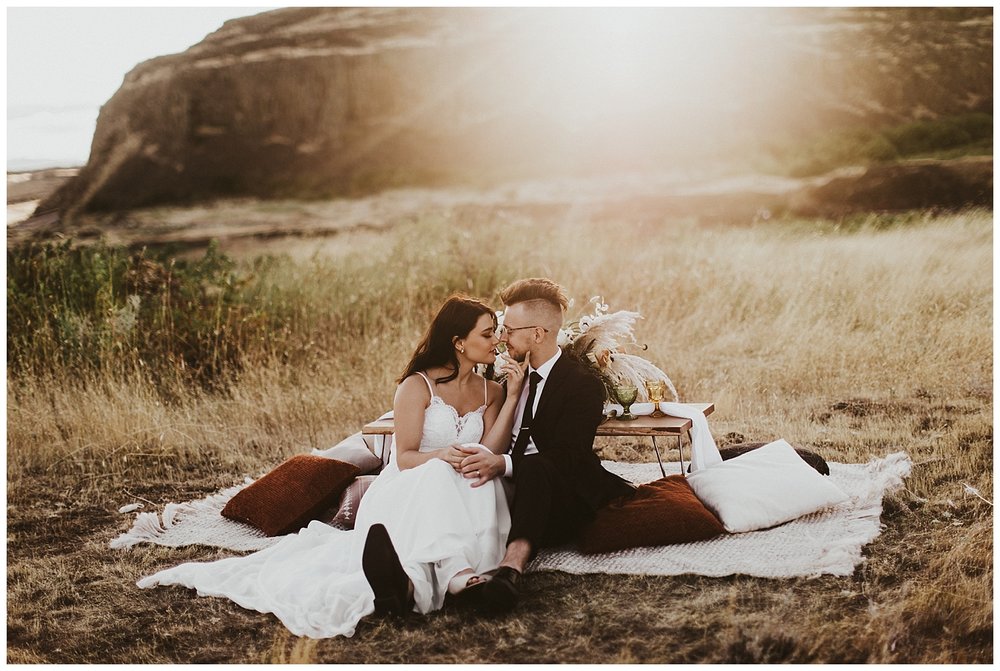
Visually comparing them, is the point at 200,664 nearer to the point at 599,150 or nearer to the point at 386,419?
the point at 386,419

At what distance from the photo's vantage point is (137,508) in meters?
4.95

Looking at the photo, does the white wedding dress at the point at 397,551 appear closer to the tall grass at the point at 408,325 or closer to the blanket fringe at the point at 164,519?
the blanket fringe at the point at 164,519

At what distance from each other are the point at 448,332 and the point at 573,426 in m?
0.63

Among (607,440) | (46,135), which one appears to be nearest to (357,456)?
(607,440)

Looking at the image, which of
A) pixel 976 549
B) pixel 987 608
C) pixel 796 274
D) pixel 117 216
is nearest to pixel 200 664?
pixel 987 608

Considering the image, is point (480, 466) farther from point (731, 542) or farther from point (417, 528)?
point (731, 542)

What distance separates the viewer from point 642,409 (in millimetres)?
4484

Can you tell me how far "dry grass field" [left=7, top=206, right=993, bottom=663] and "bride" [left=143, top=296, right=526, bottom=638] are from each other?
100mm

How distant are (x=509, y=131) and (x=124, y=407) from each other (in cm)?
674

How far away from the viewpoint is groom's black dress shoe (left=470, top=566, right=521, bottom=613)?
3377 mm

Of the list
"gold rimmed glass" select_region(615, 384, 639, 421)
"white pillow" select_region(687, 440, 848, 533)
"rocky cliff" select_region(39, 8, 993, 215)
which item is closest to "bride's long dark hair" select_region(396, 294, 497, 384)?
"gold rimmed glass" select_region(615, 384, 639, 421)

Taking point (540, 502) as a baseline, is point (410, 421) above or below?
above

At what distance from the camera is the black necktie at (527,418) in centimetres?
397

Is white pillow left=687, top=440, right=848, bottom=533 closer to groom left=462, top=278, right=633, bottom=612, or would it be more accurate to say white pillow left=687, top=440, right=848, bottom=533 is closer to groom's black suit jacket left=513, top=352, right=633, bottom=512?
groom left=462, top=278, right=633, bottom=612
